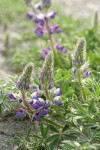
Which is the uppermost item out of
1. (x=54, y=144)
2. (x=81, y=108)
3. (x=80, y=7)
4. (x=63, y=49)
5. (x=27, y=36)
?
(x=80, y=7)

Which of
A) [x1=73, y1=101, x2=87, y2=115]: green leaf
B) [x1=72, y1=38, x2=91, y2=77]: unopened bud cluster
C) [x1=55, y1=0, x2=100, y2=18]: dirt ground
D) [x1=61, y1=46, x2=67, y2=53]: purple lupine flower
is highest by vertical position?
[x1=55, y1=0, x2=100, y2=18]: dirt ground

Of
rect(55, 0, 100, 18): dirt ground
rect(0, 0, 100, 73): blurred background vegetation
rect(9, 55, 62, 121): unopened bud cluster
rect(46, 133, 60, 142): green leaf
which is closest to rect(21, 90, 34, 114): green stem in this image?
rect(9, 55, 62, 121): unopened bud cluster

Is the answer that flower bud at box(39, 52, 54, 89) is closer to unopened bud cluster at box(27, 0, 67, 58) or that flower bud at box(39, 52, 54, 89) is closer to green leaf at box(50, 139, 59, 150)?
green leaf at box(50, 139, 59, 150)

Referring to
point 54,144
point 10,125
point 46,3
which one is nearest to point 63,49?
point 46,3

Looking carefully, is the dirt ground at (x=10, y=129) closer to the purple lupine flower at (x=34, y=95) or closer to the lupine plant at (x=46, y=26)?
the purple lupine flower at (x=34, y=95)

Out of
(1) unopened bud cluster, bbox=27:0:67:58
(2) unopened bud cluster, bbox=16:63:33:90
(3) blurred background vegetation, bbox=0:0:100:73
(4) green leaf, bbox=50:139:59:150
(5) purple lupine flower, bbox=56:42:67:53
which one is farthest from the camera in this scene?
(3) blurred background vegetation, bbox=0:0:100:73

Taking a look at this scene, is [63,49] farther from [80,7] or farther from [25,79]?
[80,7]

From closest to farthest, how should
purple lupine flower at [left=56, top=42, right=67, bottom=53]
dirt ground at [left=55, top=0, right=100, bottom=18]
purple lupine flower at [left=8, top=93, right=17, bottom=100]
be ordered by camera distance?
purple lupine flower at [left=8, top=93, right=17, bottom=100]
purple lupine flower at [left=56, top=42, right=67, bottom=53]
dirt ground at [left=55, top=0, right=100, bottom=18]

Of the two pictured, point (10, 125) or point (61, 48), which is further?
point (61, 48)

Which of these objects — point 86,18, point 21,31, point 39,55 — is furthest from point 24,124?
point 86,18

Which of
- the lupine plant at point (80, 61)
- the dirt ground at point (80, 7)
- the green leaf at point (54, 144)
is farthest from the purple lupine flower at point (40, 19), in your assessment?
the dirt ground at point (80, 7)

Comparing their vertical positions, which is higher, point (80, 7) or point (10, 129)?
point (80, 7)
